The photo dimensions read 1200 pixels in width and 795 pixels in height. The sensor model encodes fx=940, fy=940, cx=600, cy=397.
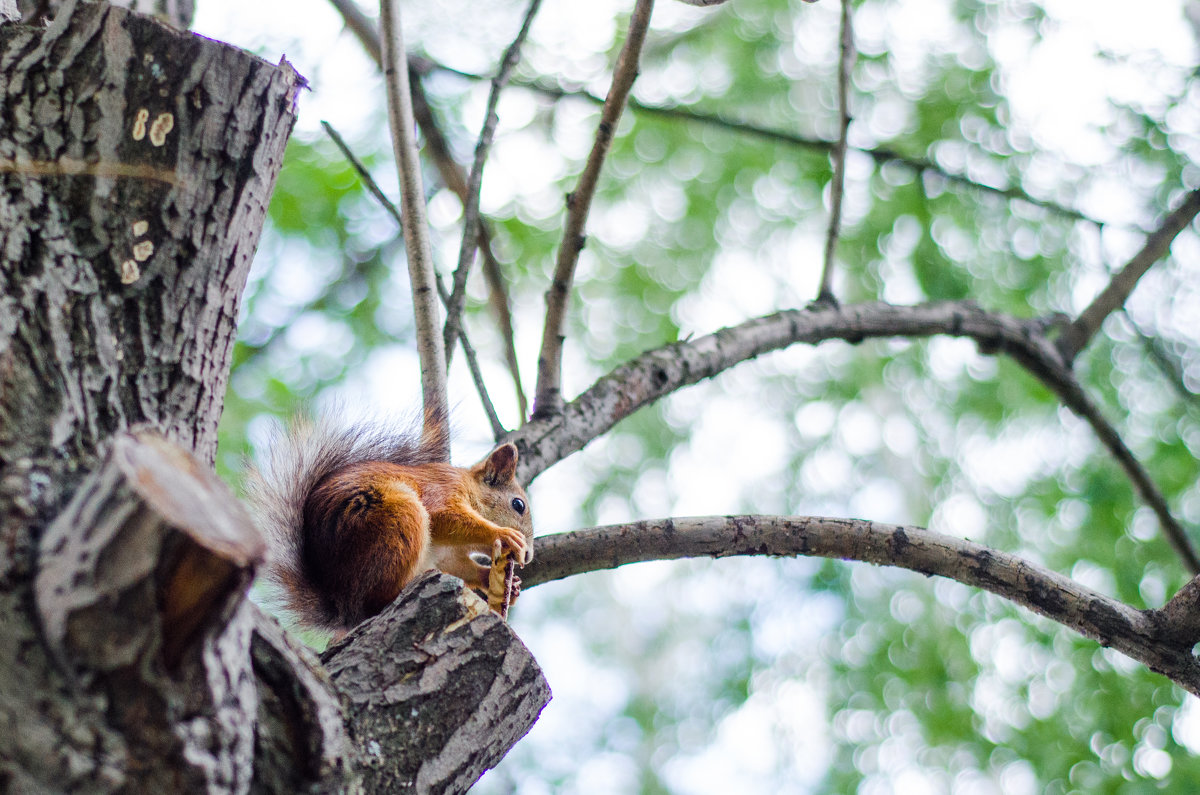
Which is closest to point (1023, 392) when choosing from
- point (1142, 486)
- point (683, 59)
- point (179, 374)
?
point (1142, 486)

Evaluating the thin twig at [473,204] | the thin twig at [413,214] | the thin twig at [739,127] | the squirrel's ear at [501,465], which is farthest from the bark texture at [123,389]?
the thin twig at [739,127]

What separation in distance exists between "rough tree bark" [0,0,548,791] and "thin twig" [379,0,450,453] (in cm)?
64

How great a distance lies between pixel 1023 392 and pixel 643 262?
2.21m

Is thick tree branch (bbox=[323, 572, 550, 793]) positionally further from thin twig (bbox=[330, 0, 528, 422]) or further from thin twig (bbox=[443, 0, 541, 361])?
thin twig (bbox=[330, 0, 528, 422])

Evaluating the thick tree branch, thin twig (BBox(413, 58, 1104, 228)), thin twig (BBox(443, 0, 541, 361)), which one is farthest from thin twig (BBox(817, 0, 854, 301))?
the thick tree branch

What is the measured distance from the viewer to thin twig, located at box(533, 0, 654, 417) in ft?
6.20

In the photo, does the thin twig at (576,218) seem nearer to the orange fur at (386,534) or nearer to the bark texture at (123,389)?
the orange fur at (386,534)

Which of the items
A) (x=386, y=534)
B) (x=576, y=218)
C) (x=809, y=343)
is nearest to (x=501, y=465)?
(x=386, y=534)

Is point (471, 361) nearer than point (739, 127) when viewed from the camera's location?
Yes

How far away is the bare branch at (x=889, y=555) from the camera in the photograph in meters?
1.47

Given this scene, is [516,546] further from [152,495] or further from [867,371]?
[867,371]

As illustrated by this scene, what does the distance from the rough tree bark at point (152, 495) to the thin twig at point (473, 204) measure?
761 millimetres

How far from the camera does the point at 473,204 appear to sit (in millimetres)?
2045

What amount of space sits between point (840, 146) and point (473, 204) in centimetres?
95
